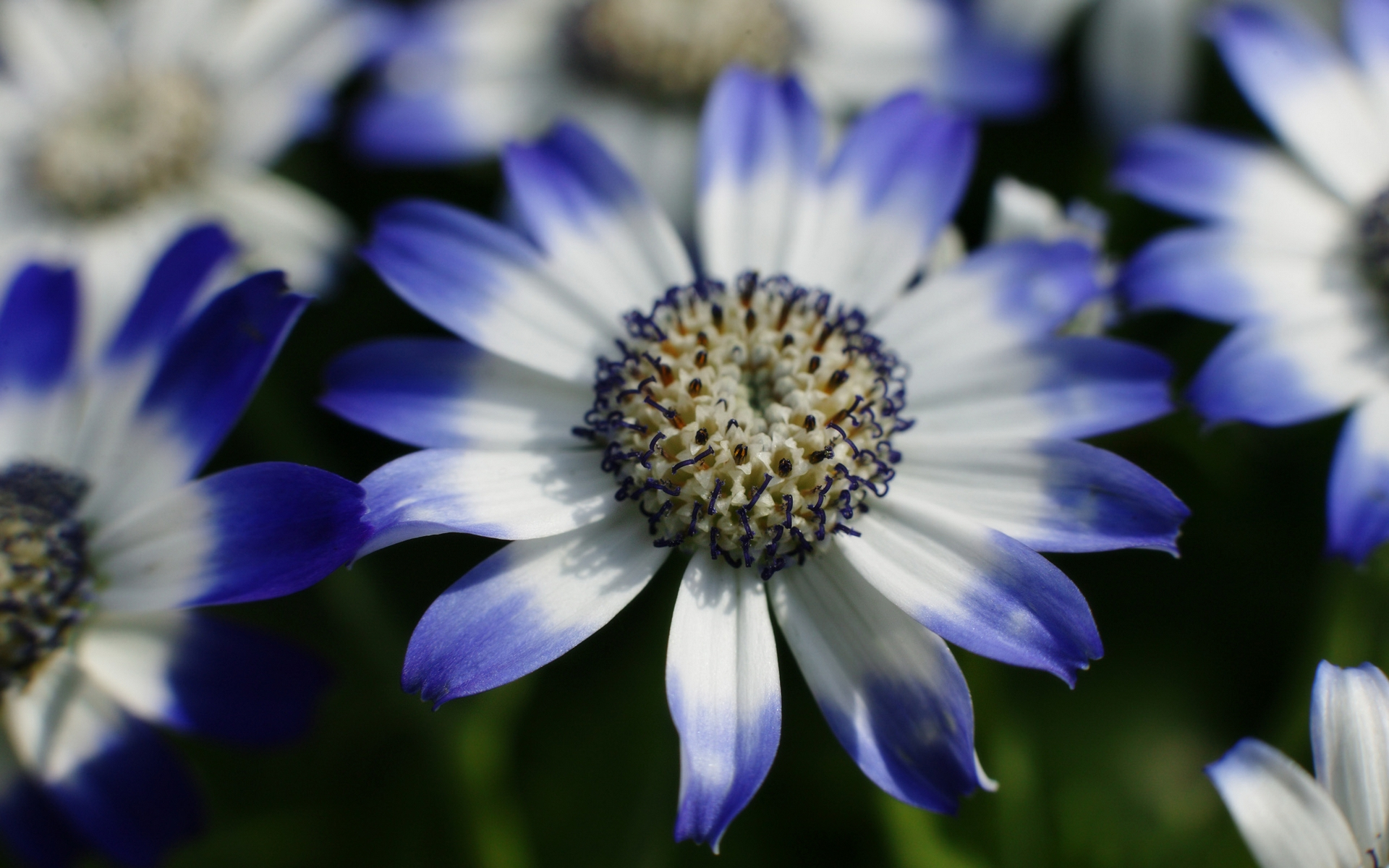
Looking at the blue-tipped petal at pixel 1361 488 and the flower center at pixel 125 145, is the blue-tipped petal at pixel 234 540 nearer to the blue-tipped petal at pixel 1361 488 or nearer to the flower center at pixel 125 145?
the flower center at pixel 125 145


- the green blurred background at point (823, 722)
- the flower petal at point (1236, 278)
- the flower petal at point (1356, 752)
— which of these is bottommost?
the green blurred background at point (823, 722)

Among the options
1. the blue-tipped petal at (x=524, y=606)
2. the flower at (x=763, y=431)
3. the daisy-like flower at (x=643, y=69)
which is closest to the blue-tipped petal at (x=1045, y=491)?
the flower at (x=763, y=431)

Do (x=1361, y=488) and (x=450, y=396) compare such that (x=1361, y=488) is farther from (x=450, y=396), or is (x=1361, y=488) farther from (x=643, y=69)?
(x=643, y=69)

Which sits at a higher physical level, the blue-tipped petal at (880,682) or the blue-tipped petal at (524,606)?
the blue-tipped petal at (524,606)

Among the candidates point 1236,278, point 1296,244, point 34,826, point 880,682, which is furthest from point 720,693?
point 1296,244

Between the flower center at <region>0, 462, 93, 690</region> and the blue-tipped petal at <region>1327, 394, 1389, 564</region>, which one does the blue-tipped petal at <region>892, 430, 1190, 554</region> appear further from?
the flower center at <region>0, 462, 93, 690</region>

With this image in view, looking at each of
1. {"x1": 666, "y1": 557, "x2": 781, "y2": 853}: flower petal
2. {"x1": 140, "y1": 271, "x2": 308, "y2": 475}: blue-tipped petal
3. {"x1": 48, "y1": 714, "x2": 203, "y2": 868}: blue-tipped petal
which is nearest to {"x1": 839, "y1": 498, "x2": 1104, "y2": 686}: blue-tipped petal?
{"x1": 666, "y1": 557, "x2": 781, "y2": 853}: flower petal
